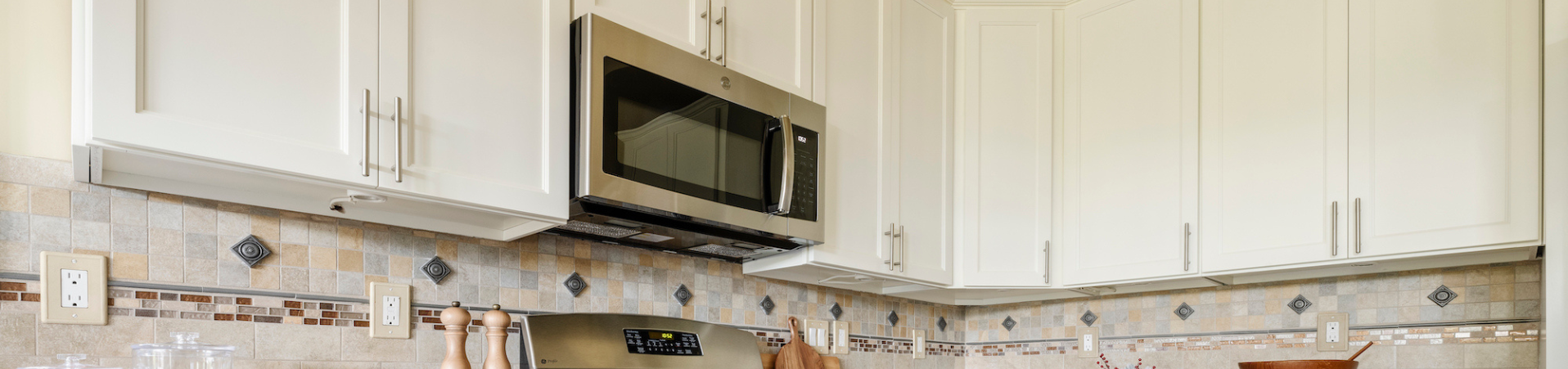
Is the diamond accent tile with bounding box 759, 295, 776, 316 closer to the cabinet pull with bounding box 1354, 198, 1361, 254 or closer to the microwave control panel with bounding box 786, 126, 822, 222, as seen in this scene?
the microwave control panel with bounding box 786, 126, 822, 222

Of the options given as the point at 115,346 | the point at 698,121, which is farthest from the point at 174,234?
the point at 698,121

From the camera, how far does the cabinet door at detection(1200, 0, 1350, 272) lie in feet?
7.25

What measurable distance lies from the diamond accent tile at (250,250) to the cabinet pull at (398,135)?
13.2 inches

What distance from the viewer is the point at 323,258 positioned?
5.51 feet

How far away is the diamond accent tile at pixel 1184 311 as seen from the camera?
273cm

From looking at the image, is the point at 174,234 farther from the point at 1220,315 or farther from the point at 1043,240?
the point at 1220,315

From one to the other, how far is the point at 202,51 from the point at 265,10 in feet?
0.37

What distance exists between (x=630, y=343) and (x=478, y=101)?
2.13ft

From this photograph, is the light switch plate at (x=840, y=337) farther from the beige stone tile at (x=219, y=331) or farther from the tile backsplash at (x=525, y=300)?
the beige stone tile at (x=219, y=331)

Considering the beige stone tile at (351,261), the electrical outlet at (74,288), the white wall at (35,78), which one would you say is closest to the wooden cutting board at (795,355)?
the beige stone tile at (351,261)

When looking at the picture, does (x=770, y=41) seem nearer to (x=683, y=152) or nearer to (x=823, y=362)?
(x=683, y=152)

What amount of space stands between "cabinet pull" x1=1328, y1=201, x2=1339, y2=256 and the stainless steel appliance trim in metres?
1.20

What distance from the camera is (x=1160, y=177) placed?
2.52 m

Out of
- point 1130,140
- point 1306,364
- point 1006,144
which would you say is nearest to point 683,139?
point 1006,144
